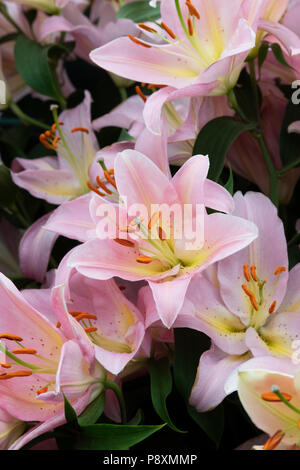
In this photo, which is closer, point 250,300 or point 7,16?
point 250,300

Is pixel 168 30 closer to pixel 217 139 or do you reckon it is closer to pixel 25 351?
pixel 217 139

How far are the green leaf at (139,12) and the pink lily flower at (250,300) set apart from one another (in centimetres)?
31

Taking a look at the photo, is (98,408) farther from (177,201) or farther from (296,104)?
(296,104)

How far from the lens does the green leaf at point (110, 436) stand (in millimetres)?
465

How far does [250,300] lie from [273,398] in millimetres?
124

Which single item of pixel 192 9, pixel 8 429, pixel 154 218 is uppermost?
pixel 192 9

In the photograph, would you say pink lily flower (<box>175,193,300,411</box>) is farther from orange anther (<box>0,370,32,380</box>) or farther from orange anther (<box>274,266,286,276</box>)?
orange anther (<box>0,370,32,380</box>)

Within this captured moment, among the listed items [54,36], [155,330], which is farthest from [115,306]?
[54,36]

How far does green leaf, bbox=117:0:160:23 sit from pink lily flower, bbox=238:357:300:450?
447mm

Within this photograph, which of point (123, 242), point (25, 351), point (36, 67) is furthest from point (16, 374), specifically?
point (36, 67)

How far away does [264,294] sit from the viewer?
1.72 feet

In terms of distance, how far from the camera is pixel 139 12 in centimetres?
74

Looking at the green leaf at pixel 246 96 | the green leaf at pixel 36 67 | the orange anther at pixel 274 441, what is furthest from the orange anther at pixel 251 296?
the green leaf at pixel 36 67

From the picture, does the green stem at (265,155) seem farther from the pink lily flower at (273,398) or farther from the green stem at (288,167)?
the pink lily flower at (273,398)
